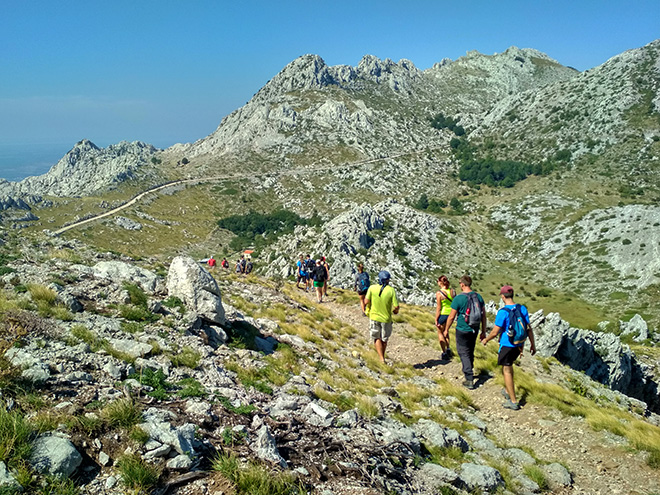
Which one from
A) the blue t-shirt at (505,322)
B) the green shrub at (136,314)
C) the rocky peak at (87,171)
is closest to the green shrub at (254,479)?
the green shrub at (136,314)

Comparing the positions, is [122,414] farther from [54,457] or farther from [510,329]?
[510,329]

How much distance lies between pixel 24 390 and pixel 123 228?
93944mm

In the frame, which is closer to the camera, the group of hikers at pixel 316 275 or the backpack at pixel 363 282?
the backpack at pixel 363 282

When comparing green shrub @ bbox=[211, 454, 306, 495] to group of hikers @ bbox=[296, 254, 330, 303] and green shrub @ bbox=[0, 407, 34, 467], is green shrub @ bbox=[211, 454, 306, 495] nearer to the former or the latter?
green shrub @ bbox=[0, 407, 34, 467]

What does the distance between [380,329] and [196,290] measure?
21.1 feet

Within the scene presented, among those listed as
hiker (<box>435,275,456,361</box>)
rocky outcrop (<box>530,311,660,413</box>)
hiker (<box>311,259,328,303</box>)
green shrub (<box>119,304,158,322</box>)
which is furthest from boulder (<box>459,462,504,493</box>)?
hiker (<box>311,259,328,303</box>)

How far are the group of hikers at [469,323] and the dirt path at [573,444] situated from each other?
0.43 meters

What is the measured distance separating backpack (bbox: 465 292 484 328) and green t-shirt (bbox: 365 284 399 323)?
91.6 inches

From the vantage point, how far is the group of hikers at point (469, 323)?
9.44 meters

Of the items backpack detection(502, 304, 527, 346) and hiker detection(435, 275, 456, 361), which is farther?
hiker detection(435, 275, 456, 361)

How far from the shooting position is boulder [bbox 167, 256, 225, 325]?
10.9m

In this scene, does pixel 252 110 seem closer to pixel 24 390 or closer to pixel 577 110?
pixel 577 110

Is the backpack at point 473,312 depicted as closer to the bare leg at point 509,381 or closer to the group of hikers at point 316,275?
the bare leg at point 509,381

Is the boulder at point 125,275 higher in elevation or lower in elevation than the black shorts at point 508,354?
higher
